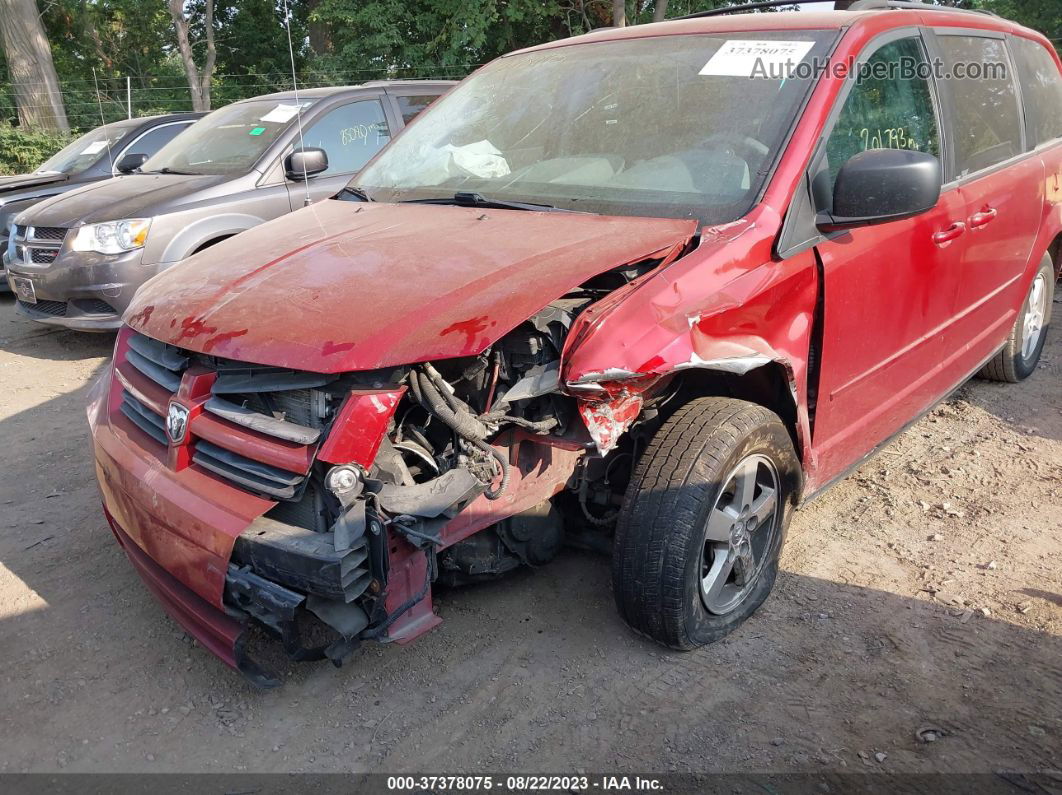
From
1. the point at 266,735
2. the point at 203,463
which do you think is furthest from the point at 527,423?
the point at 266,735

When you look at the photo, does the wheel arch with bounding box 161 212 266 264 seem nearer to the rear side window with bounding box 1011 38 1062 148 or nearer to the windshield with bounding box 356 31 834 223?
the windshield with bounding box 356 31 834 223

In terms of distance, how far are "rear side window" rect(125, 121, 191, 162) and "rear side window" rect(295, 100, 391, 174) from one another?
3.04 m

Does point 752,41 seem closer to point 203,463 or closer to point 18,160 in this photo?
point 203,463

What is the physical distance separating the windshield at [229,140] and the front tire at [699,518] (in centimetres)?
499

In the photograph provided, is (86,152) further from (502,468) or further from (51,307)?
(502,468)

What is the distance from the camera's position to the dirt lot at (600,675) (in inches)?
96.4

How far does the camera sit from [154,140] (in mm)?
9188

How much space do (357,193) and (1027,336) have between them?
3973 millimetres

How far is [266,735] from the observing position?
2541 mm

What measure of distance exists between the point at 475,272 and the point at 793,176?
3.68ft

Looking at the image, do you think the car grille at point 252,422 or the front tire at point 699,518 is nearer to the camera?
the car grille at point 252,422

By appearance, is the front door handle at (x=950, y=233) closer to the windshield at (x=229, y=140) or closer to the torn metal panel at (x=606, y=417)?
the torn metal panel at (x=606, y=417)

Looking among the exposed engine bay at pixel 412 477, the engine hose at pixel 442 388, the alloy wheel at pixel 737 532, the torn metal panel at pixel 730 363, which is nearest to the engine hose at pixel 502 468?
the exposed engine bay at pixel 412 477

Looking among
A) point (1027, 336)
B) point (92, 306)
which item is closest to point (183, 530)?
point (92, 306)
